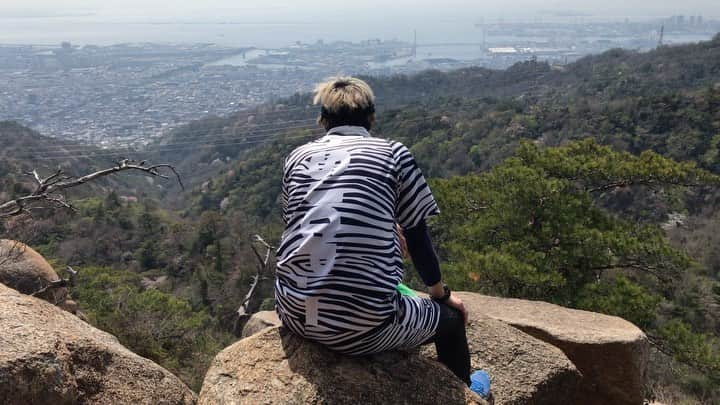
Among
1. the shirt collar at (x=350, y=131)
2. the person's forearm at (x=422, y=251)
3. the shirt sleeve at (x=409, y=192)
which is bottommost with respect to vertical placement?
the person's forearm at (x=422, y=251)

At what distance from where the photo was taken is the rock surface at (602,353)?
4148 millimetres

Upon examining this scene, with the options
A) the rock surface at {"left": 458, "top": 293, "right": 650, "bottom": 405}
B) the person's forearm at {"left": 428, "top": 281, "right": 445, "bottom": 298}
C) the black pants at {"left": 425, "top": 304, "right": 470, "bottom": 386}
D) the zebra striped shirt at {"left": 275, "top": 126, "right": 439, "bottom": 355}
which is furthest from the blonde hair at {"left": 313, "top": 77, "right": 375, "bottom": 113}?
the rock surface at {"left": 458, "top": 293, "right": 650, "bottom": 405}

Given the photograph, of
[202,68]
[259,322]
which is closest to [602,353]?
[259,322]

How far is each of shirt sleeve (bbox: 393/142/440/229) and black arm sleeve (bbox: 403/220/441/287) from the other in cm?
5

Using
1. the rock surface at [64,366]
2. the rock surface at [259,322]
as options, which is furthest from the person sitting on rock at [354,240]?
the rock surface at [259,322]

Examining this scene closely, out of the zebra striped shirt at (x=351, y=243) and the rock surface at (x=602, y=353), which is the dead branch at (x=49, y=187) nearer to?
the zebra striped shirt at (x=351, y=243)

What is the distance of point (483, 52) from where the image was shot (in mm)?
123938

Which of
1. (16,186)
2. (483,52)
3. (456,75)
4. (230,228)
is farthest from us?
(483,52)

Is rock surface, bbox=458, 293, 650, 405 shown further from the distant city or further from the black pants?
the distant city

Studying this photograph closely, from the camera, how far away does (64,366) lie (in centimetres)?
236

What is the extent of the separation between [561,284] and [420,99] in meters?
75.7

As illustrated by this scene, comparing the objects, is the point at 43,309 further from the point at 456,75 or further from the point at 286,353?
the point at 456,75

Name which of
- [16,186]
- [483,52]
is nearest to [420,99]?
[483,52]

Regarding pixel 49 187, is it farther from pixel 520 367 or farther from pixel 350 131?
pixel 520 367
